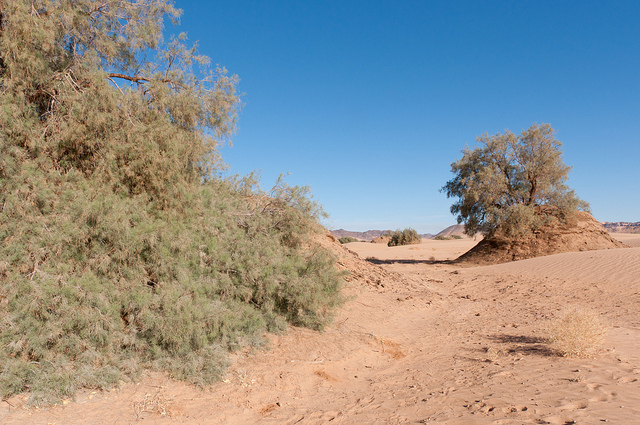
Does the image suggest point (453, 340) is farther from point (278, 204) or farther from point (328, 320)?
point (278, 204)

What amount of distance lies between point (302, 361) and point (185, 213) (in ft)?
10.6

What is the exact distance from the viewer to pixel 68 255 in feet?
18.1

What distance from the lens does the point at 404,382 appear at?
5.53 meters

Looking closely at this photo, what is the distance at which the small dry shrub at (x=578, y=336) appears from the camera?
5.61 metres

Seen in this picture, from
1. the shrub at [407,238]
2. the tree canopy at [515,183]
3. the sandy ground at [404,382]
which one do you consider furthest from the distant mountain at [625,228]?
the sandy ground at [404,382]

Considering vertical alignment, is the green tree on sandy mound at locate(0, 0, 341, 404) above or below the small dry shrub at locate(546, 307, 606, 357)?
above

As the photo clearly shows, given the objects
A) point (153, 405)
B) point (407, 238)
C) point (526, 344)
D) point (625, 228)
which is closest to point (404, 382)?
point (526, 344)

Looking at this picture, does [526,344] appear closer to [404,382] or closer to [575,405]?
[404,382]

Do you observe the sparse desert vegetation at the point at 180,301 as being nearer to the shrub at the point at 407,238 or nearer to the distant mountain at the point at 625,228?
the shrub at the point at 407,238

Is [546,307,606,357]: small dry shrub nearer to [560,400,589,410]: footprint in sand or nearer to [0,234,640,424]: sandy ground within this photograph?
[0,234,640,424]: sandy ground

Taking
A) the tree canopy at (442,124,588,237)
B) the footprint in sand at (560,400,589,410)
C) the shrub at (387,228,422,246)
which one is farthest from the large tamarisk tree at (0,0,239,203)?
the shrub at (387,228,422,246)

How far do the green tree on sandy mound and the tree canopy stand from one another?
643 inches

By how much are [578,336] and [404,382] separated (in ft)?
8.67

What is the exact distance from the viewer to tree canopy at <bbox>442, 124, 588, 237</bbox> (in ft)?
68.8
